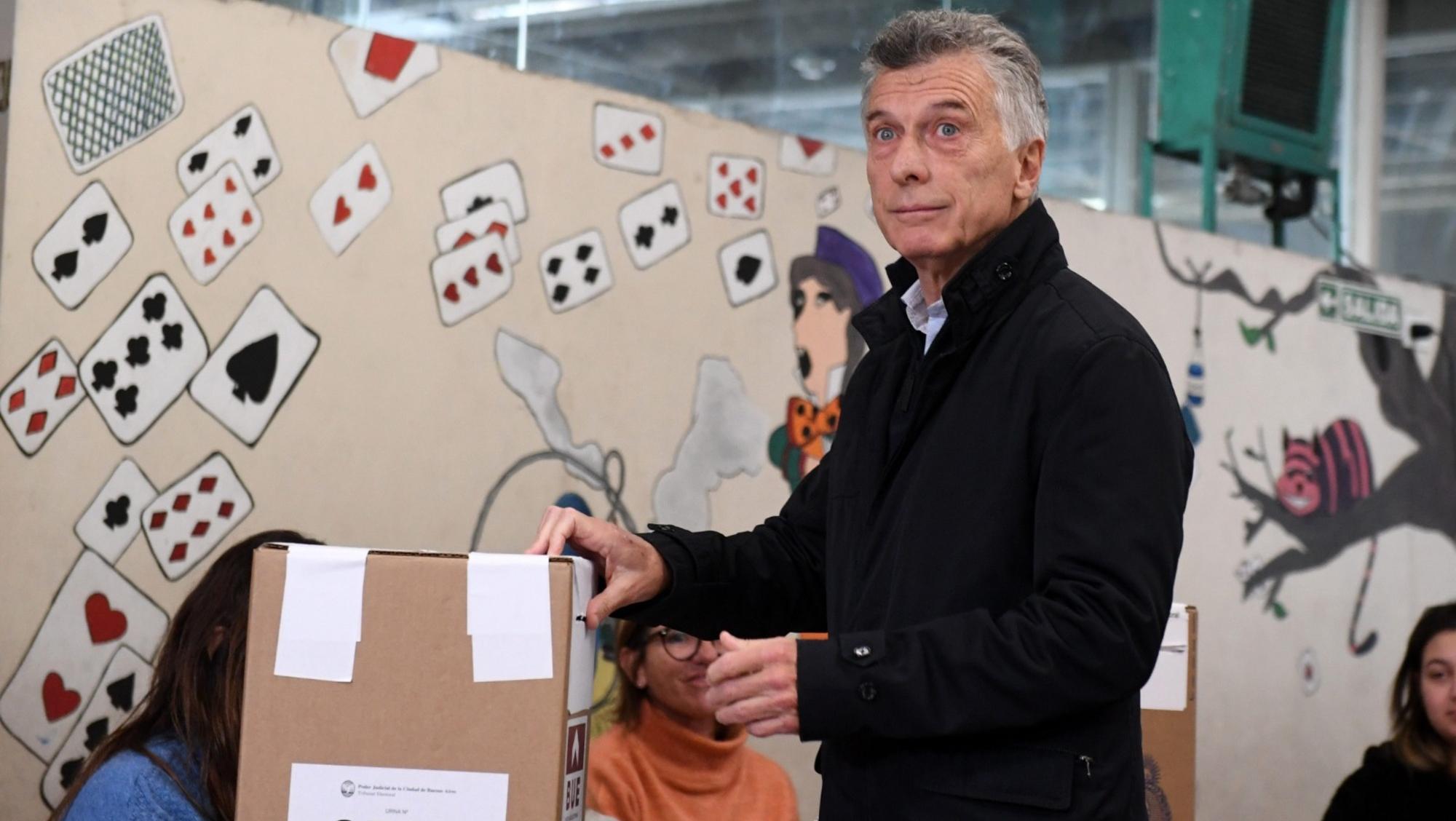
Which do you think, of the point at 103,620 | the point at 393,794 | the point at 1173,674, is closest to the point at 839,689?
the point at 393,794

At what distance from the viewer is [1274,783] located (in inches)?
158

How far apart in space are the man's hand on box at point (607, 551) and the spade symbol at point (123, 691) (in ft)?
3.61

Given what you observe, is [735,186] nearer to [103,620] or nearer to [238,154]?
[238,154]

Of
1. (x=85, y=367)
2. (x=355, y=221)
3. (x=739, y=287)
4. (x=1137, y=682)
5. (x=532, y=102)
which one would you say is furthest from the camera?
(x=739, y=287)

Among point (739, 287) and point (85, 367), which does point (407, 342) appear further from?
point (739, 287)

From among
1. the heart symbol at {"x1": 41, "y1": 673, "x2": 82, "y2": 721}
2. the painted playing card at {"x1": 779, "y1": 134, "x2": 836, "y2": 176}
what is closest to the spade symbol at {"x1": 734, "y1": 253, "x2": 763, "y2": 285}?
the painted playing card at {"x1": 779, "y1": 134, "x2": 836, "y2": 176}

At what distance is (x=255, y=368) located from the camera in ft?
7.87

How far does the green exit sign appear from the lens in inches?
168

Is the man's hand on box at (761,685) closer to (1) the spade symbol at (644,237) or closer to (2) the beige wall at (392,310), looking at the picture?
(2) the beige wall at (392,310)

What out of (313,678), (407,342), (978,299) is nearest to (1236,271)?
(407,342)

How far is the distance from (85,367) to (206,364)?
6.9 inches

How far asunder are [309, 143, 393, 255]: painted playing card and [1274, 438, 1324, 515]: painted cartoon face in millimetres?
2530

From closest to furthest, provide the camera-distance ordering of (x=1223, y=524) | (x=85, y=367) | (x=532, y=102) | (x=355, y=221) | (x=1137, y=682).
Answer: (x=1137, y=682), (x=85, y=367), (x=355, y=221), (x=532, y=102), (x=1223, y=524)

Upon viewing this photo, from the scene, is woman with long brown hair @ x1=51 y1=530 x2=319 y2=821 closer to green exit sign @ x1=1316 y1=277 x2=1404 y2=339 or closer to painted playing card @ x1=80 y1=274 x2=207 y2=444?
painted playing card @ x1=80 y1=274 x2=207 y2=444
